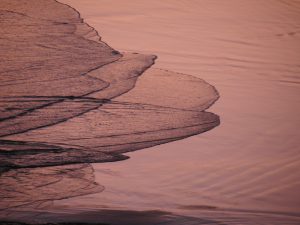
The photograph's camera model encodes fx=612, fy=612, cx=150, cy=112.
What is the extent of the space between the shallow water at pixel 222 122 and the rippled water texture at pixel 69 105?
0.08 m

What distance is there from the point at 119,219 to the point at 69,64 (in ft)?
4.66

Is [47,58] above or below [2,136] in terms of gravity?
above

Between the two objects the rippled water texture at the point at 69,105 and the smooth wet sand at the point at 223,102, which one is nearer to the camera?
the rippled water texture at the point at 69,105

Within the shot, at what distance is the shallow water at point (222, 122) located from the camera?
2453mm

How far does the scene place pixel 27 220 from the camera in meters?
2.15

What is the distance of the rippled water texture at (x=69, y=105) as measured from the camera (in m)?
2.42

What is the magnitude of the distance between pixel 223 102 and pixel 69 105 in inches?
40.2

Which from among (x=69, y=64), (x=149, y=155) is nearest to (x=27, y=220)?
(x=149, y=155)

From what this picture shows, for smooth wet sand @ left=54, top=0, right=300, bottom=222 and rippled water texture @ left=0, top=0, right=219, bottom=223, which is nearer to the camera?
rippled water texture @ left=0, top=0, right=219, bottom=223

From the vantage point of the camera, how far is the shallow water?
8.05ft

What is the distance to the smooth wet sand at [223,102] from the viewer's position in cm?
256

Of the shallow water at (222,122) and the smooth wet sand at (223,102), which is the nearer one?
the shallow water at (222,122)

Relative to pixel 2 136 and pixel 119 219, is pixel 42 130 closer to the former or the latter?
pixel 2 136

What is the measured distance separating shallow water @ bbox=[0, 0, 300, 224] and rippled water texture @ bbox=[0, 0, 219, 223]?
0.25 ft
